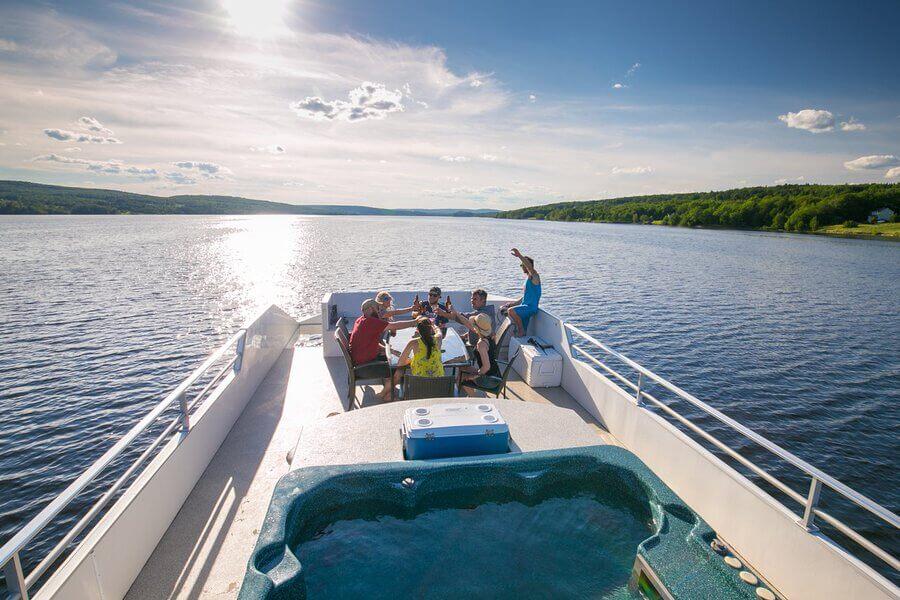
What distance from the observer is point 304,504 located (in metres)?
3.27

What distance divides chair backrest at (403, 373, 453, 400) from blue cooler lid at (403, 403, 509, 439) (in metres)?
0.86

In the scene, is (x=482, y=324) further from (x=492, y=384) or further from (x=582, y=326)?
(x=582, y=326)

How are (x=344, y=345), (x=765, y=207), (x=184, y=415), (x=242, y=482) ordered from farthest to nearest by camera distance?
A: (x=765, y=207) → (x=344, y=345) → (x=242, y=482) → (x=184, y=415)

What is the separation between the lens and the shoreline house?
6912 centimetres

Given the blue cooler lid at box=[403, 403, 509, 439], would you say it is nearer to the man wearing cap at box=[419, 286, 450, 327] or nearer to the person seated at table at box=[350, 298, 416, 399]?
the person seated at table at box=[350, 298, 416, 399]

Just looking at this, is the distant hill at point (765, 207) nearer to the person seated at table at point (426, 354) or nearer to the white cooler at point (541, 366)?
the white cooler at point (541, 366)

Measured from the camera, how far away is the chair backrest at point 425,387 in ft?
16.5

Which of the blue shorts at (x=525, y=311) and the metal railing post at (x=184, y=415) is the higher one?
the blue shorts at (x=525, y=311)

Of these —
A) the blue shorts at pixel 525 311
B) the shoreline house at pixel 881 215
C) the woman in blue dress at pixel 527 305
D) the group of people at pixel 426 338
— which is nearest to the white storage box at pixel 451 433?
the group of people at pixel 426 338

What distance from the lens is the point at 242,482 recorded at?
4.14 m

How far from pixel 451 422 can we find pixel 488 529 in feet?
3.00

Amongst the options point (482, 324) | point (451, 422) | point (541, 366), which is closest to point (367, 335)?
point (482, 324)

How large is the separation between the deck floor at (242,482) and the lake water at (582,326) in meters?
3.31

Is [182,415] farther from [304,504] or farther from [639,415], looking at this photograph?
[639,415]
